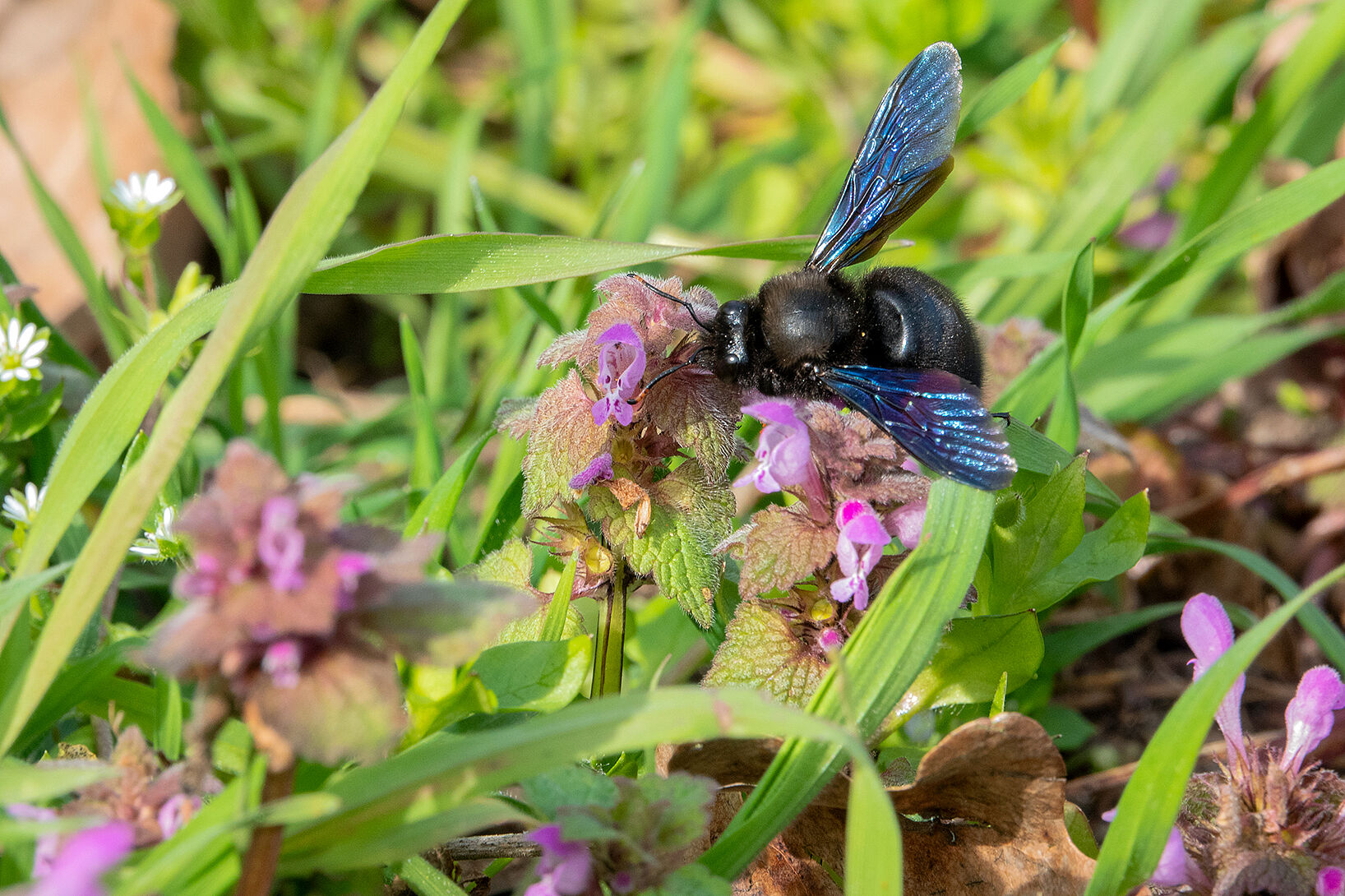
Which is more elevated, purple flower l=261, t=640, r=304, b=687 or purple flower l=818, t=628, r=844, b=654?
purple flower l=261, t=640, r=304, b=687

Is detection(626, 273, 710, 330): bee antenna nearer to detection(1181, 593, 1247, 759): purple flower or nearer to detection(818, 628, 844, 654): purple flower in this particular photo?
detection(818, 628, 844, 654): purple flower

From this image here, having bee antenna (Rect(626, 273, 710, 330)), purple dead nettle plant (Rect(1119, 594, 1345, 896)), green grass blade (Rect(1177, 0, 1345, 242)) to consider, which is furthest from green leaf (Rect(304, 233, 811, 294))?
green grass blade (Rect(1177, 0, 1345, 242))

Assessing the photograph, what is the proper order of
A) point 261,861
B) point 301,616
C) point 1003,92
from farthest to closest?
point 1003,92
point 261,861
point 301,616

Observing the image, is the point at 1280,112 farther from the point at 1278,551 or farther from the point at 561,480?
the point at 561,480

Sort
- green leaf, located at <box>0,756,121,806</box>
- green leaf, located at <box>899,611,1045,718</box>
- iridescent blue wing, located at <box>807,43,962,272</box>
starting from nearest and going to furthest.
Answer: green leaf, located at <box>0,756,121,806</box> → green leaf, located at <box>899,611,1045,718</box> → iridescent blue wing, located at <box>807,43,962,272</box>

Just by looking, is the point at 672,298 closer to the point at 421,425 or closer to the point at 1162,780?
the point at 421,425

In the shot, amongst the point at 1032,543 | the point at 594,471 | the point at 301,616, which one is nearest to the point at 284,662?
the point at 301,616
